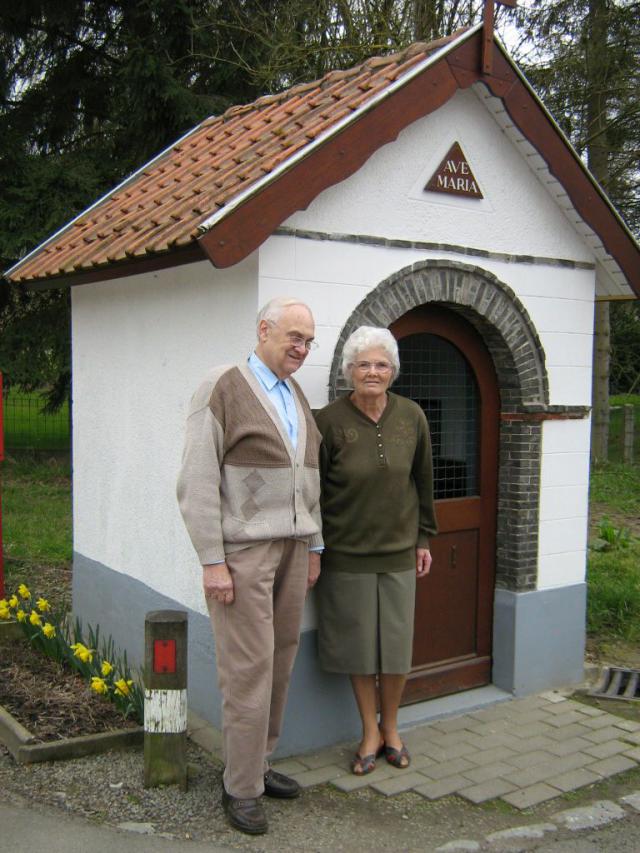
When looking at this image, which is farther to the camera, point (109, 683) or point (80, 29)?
point (80, 29)

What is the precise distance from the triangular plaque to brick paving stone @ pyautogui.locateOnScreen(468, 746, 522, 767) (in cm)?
308

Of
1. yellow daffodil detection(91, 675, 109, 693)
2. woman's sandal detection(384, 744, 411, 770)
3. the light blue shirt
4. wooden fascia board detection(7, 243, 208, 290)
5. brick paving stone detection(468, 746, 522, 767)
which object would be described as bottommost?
brick paving stone detection(468, 746, 522, 767)

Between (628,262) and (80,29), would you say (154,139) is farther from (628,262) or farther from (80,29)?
(628,262)

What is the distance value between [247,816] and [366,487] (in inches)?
62.1

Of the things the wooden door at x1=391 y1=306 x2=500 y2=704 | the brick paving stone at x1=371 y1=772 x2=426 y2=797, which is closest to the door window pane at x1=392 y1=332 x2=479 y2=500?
the wooden door at x1=391 y1=306 x2=500 y2=704

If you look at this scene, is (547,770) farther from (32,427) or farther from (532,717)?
(32,427)

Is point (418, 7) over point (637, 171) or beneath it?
over

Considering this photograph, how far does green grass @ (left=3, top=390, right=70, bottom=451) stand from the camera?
16953 mm

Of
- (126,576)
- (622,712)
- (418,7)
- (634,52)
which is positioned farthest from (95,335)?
(634,52)

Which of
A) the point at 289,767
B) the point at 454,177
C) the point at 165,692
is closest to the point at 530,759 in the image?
the point at 289,767

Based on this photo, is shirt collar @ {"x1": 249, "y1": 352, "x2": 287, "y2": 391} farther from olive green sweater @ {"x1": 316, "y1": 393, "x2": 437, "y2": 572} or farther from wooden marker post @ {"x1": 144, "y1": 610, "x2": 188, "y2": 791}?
wooden marker post @ {"x1": 144, "y1": 610, "x2": 188, "y2": 791}

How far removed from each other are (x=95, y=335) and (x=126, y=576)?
1.62 m

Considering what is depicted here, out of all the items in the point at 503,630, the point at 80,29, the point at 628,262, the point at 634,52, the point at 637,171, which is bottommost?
the point at 503,630

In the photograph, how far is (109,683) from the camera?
5.06m
